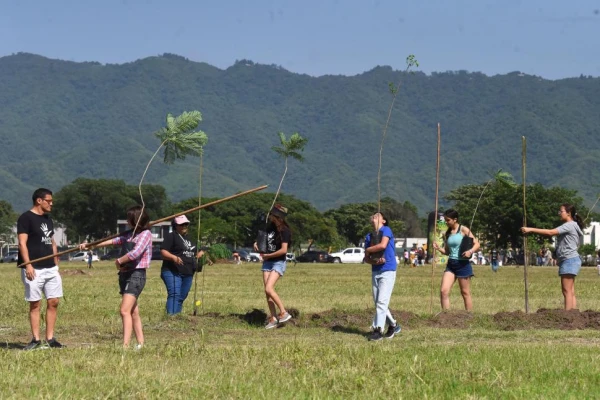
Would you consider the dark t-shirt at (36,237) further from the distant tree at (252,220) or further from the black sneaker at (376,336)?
the distant tree at (252,220)

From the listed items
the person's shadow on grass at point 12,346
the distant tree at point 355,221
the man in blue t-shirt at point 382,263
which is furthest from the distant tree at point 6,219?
the man in blue t-shirt at point 382,263

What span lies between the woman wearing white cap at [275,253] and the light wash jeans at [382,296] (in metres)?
1.74

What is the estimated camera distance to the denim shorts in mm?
17188

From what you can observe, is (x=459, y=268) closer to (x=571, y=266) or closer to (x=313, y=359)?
(x=571, y=266)

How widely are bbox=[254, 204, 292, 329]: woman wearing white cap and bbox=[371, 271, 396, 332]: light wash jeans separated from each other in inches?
68.4

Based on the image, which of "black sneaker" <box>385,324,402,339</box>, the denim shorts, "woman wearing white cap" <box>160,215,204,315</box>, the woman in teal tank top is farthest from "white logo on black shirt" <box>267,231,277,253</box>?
the denim shorts

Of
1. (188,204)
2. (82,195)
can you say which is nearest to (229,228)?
(188,204)

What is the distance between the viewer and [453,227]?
1719 centimetres

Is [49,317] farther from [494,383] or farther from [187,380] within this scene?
[494,383]

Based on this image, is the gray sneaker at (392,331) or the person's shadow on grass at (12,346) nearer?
the person's shadow on grass at (12,346)

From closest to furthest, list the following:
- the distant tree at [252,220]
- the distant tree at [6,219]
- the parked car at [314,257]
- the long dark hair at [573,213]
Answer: the long dark hair at [573,213], the parked car at [314,257], the distant tree at [252,220], the distant tree at [6,219]

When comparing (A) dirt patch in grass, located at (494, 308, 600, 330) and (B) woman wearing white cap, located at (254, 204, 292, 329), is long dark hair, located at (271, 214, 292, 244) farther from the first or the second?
(A) dirt patch in grass, located at (494, 308, 600, 330)

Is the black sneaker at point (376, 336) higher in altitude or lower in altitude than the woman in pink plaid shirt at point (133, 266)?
lower

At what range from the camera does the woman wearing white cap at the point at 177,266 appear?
17.0 metres
